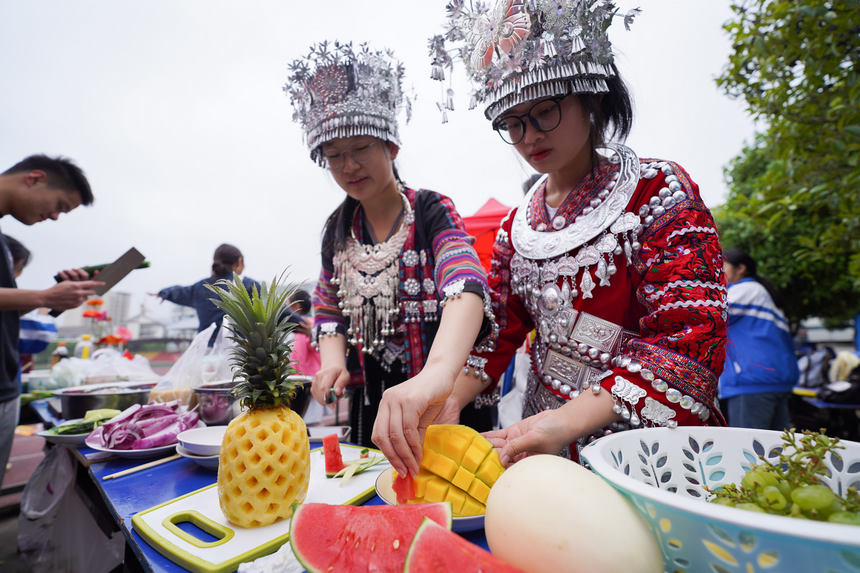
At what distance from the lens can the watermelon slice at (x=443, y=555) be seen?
25.3 inches

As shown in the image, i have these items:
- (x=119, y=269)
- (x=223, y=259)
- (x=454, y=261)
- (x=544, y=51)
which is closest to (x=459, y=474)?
(x=454, y=261)

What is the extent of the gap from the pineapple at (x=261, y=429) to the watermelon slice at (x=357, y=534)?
0.67 feet

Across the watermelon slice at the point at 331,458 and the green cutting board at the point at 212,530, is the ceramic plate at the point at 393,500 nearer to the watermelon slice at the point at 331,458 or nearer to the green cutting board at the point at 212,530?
the green cutting board at the point at 212,530

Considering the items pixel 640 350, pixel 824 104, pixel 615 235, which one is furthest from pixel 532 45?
pixel 824 104

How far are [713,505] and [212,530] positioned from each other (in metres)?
1.15

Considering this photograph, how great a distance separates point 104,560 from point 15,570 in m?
1.69

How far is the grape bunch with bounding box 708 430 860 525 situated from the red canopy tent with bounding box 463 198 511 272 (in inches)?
135

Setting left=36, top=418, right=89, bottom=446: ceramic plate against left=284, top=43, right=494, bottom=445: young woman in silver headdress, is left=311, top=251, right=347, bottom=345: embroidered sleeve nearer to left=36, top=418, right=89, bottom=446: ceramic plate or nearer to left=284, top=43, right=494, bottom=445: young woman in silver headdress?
left=284, top=43, right=494, bottom=445: young woman in silver headdress

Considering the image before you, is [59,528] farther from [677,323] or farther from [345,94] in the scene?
[677,323]

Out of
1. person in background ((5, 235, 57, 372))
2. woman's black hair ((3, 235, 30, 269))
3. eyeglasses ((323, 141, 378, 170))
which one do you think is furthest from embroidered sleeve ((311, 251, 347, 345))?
woman's black hair ((3, 235, 30, 269))

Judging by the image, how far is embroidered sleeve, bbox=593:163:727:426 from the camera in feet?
3.41

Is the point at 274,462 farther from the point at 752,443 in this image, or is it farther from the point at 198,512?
the point at 752,443

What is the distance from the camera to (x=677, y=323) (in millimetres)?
1110

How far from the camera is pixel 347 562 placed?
774 millimetres
